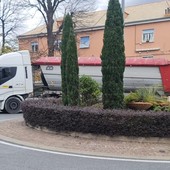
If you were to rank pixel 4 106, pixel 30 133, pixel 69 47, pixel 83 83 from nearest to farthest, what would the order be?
pixel 30 133
pixel 69 47
pixel 83 83
pixel 4 106

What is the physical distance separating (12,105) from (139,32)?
2034 cm

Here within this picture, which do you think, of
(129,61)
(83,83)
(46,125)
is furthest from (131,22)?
(46,125)

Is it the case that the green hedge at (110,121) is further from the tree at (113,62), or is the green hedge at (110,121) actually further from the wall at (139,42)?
the wall at (139,42)

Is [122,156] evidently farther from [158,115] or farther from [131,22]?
[131,22]

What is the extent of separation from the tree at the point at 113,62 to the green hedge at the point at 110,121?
1.05 m

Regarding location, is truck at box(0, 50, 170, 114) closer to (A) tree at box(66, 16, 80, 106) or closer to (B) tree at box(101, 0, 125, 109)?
(A) tree at box(66, 16, 80, 106)

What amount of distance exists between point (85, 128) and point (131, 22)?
28.4 metres

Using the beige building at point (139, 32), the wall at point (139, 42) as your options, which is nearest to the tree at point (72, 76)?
the wall at point (139, 42)

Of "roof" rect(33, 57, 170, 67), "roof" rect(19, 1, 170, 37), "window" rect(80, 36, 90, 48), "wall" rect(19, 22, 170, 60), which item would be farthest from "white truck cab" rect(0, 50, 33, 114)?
"window" rect(80, 36, 90, 48)

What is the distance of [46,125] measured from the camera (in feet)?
39.8

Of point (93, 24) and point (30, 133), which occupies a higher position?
point (93, 24)

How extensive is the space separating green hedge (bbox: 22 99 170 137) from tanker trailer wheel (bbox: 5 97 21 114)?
932cm

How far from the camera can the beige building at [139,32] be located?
36188 mm

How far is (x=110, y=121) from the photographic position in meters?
10.8
